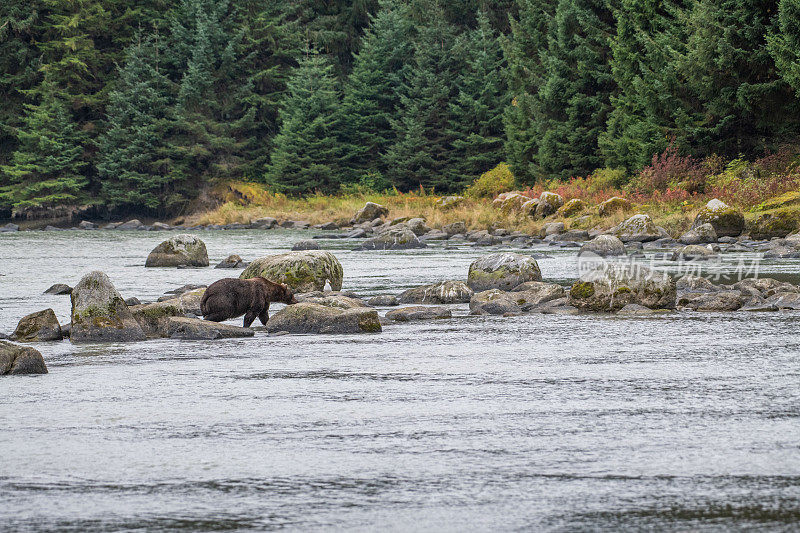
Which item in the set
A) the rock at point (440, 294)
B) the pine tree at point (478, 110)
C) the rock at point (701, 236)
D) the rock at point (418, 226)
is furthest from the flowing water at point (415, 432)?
the pine tree at point (478, 110)

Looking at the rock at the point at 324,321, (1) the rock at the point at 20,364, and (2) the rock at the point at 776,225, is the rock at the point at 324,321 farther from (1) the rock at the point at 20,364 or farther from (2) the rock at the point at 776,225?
(2) the rock at the point at 776,225

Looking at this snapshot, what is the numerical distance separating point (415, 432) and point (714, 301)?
27.9 ft

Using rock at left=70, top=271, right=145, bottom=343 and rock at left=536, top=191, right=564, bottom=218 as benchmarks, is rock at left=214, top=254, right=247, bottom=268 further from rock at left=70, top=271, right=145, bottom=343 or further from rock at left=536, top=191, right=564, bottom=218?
rock at left=536, top=191, right=564, bottom=218

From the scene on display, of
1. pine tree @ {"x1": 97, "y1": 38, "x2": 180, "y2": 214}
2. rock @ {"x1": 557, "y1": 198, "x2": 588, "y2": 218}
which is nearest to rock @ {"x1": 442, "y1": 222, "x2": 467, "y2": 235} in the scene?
rock @ {"x1": 557, "y1": 198, "x2": 588, "y2": 218}

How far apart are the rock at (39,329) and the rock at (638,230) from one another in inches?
819

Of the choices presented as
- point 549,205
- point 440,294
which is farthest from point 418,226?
point 440,294

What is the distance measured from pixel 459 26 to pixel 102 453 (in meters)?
62.3

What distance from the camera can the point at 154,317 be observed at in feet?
41.1

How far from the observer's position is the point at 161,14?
6762 cm

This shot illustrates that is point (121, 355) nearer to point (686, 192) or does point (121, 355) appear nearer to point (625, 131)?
point (686, 192)

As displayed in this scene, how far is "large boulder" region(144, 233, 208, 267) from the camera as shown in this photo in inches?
993

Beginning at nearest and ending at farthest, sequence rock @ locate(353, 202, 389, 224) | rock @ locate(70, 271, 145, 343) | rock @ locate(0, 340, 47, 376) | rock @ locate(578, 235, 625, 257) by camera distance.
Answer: rock @ locate(0, 340, 47, 376)
rock @ locate(70, 271, 145, 343)
rock @ locate(578, 235, 625, 257)
rock @ locate(353, 202, 389, 224)

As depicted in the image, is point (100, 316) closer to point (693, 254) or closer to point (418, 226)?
point (693, 254)

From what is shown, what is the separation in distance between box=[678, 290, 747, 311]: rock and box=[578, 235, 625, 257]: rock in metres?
10.6
